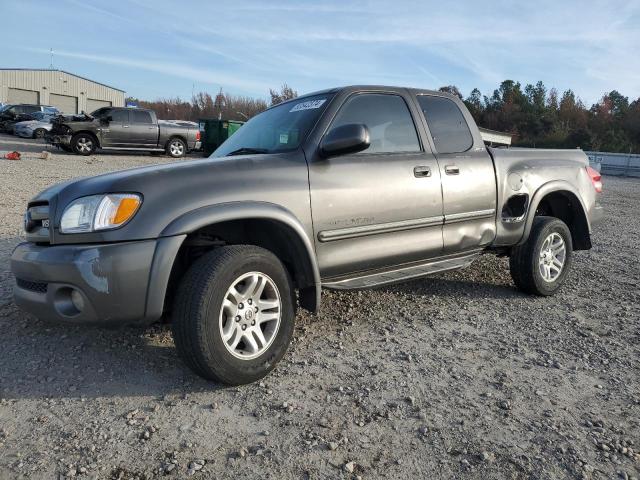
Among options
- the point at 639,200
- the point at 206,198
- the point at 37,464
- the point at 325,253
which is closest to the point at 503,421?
the point at 325,253

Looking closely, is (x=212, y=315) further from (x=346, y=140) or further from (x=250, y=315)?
(x=346, y=140)

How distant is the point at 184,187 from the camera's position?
2887mm

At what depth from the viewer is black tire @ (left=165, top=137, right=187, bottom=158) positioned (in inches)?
802

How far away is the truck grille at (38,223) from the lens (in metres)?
3.00

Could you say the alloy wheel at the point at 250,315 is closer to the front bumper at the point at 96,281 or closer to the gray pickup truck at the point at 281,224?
the gray pickup truck at the point at 281,224

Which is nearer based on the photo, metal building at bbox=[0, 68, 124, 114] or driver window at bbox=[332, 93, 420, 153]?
driver window at bbox=[332, 93, 420, 153]

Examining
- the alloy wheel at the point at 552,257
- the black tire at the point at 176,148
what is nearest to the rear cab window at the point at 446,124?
the alloy wheel at the point at 552,257

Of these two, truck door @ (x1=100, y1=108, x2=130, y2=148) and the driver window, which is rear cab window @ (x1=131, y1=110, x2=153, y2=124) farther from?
the driver window

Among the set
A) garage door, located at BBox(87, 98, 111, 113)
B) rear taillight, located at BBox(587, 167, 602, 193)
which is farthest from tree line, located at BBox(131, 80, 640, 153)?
rear taillight, located at BBox(587, 167, 602, 193)

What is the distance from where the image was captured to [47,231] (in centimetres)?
297

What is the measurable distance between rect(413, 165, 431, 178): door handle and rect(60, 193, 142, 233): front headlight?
2040 mm

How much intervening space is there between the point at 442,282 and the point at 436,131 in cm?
167

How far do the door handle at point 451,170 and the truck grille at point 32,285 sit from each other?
115 inches

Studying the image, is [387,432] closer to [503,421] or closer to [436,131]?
[503,421]
